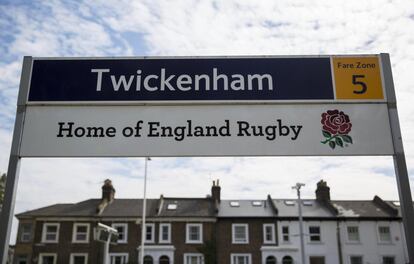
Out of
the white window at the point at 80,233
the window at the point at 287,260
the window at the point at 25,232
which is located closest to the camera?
the window at the point at 287,260

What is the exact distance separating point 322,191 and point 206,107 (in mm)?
39837

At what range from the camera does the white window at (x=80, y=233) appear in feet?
126

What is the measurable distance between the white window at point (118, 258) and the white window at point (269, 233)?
12491 mm

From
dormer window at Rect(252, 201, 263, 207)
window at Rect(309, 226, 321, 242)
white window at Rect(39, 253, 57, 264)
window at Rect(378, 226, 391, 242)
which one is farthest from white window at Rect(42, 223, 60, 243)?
window at Rect(378, 226, 391, 242)

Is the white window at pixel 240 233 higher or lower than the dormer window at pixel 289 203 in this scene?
lower

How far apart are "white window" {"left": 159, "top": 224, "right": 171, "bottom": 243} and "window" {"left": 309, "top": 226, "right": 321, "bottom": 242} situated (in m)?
12.7

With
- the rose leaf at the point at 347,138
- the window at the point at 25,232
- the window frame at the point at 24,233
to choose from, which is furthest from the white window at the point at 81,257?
the rose leaf at the point at 347,138

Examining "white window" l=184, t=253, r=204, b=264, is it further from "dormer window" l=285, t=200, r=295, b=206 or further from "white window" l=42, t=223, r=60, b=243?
"white window" l=42, t=223, r=60, b=243

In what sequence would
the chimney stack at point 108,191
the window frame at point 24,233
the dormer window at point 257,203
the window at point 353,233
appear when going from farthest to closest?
the chimney stack at point 108,191 → the dormer window at point 257,203 → the window frame at point 24,233 → the window at point 353,233

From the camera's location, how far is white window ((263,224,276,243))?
3759 centimetres

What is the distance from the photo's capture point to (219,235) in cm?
3788

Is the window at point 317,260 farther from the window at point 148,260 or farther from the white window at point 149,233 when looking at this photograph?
the white window at point 149,233

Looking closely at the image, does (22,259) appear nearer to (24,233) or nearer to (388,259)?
(24,233)

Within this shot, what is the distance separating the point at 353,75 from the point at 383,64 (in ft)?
1.14
